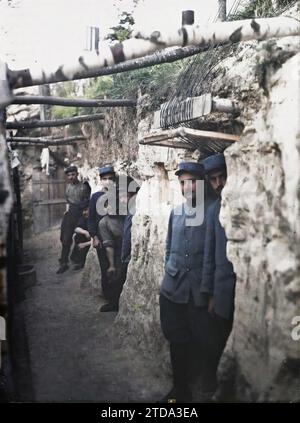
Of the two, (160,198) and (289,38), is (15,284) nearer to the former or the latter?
(160,198)

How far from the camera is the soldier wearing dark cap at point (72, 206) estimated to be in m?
8.40

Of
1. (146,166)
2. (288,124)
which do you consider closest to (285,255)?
(288,124)

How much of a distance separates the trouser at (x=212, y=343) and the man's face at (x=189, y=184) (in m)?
1.00

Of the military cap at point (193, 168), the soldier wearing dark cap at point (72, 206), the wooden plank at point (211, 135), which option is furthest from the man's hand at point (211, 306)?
the soldier wearing dark cap at point (72, 206)

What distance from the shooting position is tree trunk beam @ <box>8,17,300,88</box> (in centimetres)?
294

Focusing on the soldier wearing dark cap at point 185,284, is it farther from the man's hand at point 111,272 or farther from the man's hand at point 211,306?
the man's hand at point 111,272

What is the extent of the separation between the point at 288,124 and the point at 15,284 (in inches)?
188

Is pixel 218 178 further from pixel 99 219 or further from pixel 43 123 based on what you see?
pixel 43 123

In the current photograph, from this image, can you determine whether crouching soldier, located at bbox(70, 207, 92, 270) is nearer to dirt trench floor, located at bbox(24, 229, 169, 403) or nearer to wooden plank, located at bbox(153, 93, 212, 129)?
dirt trench floor, located at bbox(24, 229, 169, 403)

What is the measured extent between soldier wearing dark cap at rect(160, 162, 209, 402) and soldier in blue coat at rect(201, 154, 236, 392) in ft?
0.46

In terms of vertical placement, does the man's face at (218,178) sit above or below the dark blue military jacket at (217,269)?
above

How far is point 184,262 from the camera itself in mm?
3695

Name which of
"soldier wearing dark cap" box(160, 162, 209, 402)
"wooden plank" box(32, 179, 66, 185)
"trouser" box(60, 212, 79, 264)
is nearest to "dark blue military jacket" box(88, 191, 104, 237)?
"trouser" box(60, 212, 79, 264)

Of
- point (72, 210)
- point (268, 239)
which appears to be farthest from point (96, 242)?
point (268, 239)
